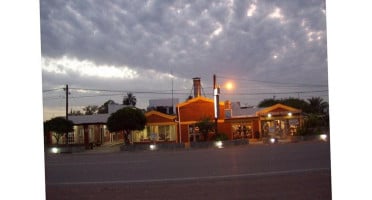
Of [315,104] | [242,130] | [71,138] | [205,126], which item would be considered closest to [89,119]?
[71,138]

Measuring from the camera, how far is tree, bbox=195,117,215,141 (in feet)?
81.0

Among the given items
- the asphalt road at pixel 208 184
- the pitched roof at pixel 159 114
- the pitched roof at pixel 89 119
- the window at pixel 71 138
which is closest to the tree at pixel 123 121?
the pitched roof at pixel 159 114

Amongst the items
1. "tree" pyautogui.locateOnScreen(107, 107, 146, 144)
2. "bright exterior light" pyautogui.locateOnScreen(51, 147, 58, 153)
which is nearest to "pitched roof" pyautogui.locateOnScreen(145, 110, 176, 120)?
"tree" pyautogui.locateOnScreen(107, 107, 146, 144)

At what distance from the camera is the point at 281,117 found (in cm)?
2862

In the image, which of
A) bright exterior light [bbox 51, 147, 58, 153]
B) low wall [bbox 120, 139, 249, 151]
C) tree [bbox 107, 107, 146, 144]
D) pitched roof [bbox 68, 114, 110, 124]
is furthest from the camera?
pitched roof [bbox 68, 114, 110, 124]

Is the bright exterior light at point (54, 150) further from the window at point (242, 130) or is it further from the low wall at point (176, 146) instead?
the window at point (242, 130)

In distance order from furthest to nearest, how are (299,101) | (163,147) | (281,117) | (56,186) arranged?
(299,101) < (281,117) < (163,147) < (56,186)

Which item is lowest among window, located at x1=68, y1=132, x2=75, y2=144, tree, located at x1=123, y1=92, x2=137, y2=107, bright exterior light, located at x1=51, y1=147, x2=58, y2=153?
bright exterior light, located at x1=51, y1=147, x2=58, y2=153

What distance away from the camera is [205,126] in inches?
973

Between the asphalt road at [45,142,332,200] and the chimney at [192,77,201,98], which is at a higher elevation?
the chimney at [192,77,201,98]

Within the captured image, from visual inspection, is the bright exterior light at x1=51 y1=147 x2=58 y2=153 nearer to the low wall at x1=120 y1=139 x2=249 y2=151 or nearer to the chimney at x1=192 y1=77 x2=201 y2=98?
the low wall at x1=120 y1=139 x2=249 y2=151
